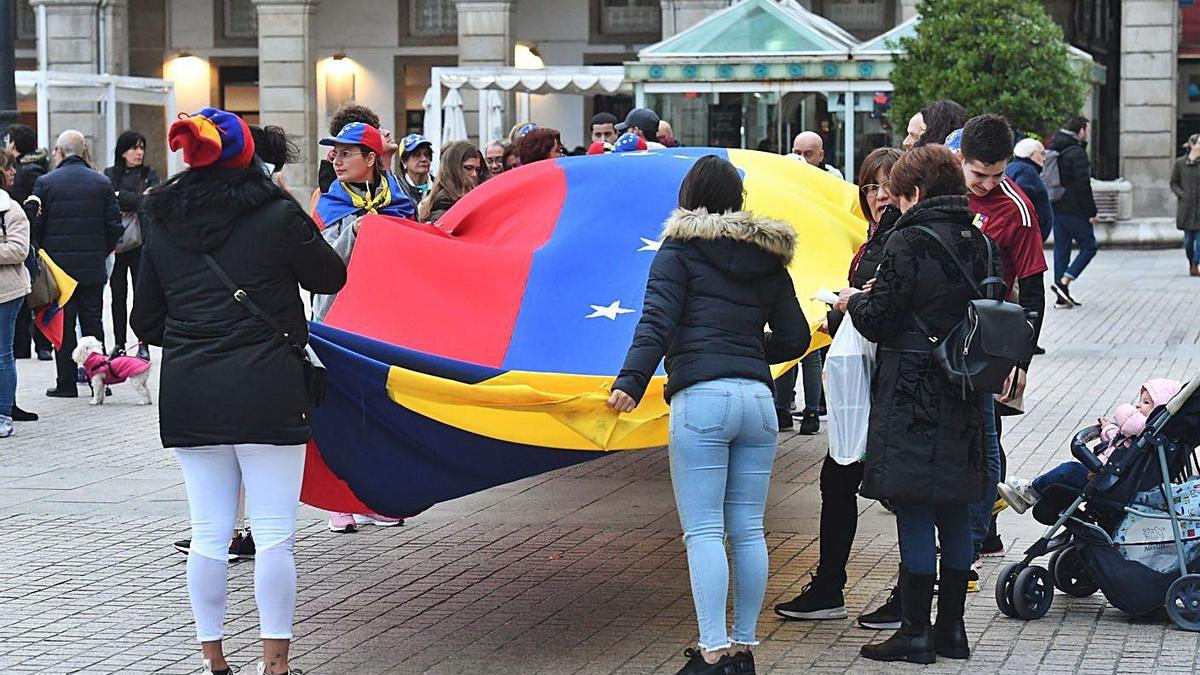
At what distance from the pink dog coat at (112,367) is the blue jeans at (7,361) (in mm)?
1210

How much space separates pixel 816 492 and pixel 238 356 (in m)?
4.83

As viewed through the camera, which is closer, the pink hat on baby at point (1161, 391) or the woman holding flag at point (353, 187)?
the pink hat on baby at point (1161, 391)

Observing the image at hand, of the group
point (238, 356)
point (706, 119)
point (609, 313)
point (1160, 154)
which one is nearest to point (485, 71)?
point (706, 119)

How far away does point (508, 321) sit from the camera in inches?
316

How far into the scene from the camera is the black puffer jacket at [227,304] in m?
6.08

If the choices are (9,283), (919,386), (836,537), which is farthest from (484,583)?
(9,283)

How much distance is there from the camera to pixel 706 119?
88.4ft

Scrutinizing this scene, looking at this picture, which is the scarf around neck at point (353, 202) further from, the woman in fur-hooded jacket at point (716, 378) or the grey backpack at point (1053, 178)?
the grey backpack at point (1053, 178)

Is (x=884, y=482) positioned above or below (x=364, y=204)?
below

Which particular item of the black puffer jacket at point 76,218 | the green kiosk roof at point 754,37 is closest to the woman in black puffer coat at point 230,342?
the black puffer jacket at point 76,218

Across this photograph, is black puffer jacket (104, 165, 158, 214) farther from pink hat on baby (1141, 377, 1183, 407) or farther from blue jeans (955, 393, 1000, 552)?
pink hat on baby (1141, 377, 1183, 407)

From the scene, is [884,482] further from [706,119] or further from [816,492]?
[706,119]

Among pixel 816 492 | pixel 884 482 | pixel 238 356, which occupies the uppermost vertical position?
pixel 238 356

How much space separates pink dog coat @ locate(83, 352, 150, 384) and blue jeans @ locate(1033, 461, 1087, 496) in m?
8.45
